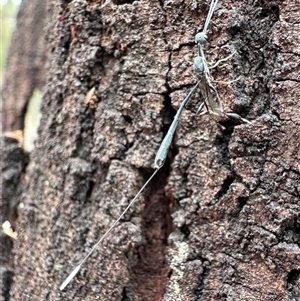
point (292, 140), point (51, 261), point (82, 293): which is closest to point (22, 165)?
point (51, 261)

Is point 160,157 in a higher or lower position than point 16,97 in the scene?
lower

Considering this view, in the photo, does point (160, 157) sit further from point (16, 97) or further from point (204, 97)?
point (16, 97)

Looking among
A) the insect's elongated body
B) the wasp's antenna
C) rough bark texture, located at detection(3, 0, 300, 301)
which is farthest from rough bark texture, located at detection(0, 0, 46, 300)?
the insect's elongated body

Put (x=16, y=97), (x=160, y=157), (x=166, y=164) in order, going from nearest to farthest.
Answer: (x=160, y=157) < (x=166, y=164) < (x=16, y=97)

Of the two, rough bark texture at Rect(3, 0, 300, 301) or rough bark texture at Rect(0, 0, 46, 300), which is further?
rough bark texture at Rect(0, 0, 46, 300)

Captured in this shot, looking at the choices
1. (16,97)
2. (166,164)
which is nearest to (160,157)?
(166,164)

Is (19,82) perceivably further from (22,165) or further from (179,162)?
(179,162)

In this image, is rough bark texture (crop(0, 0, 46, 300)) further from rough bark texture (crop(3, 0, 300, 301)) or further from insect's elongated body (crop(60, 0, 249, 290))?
insect's elongated body (crop(60, 0, 249, 290))

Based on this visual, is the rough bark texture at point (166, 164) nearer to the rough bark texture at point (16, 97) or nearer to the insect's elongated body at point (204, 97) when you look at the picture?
the insect's elongated body at point (204, 97)

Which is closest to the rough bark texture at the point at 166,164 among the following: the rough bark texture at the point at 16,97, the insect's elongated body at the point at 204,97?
the insect's elongated body at the point at 204,97
